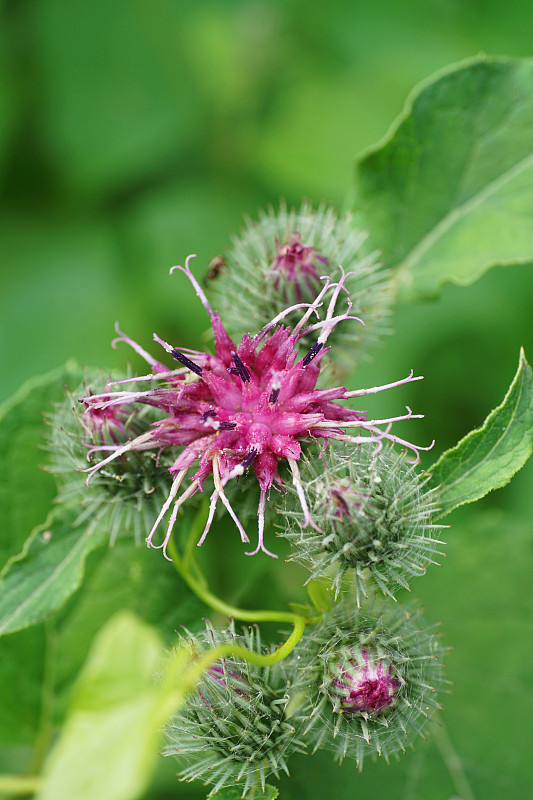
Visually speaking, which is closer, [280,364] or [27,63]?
[280,364]

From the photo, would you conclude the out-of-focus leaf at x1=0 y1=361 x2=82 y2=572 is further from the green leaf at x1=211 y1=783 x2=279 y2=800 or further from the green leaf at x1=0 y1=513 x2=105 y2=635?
the green leaf at x1=211 y1=783 x2=279 y2=800

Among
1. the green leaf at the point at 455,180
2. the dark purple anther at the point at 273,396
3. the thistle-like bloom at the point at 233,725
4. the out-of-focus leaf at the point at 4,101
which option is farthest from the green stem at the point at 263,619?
the out-of-focus leaf at the point at 4,101

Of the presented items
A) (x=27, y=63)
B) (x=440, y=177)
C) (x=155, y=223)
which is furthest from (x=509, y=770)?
(x=27, y=63)

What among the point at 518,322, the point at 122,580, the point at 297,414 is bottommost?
the point at 122,580

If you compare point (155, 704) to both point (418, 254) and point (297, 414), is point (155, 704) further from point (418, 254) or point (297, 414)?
point (418, 254)

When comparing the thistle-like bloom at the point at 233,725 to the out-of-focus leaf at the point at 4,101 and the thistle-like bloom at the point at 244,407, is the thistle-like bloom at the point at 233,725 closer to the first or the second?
the thistle-like bloom at the point at 244,407

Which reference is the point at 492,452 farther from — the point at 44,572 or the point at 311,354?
the point at 44,572

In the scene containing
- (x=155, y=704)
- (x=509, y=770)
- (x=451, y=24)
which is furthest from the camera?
(x=451, y=24)
